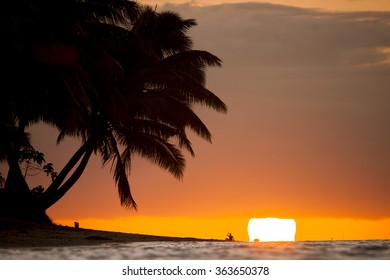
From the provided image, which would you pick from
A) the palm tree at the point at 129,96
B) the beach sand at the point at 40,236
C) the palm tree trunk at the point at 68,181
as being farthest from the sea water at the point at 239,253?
the palm tree trunk at the point at 68,181

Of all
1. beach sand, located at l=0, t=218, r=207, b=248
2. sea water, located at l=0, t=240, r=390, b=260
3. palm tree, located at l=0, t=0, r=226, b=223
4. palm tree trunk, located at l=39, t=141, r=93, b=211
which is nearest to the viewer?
Answer: sea water, located at l=0, t=240, r=390, b=260

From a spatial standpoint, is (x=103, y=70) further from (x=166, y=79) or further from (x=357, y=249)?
(x=357, y=249)

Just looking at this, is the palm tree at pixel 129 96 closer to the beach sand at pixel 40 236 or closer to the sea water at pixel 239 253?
the beach sand at pixel 40 236

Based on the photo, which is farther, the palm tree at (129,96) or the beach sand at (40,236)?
the palm tree at (129,96)

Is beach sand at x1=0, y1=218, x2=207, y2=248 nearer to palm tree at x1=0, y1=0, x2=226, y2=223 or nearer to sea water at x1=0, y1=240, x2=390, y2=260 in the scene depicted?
palm tree at x1=0, y1=0, x2=226, y2=223

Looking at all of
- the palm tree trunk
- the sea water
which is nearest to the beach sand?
the palm tree trunk

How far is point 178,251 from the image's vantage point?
29.5 ft

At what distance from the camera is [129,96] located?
2050 centimetres

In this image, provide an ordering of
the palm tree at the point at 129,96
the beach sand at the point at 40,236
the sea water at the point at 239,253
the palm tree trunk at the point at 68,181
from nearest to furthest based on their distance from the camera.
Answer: the sea water at the point at 239,253 → the beach sand at the point at 40,236 → the palm tree at the point at 129,96 → the palm tree trunk at the point at 68,181

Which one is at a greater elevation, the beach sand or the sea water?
the beach sand

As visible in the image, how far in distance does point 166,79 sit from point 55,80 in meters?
5.34

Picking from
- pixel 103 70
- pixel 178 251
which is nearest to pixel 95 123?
pixel 103 70

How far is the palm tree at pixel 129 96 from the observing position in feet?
54.3

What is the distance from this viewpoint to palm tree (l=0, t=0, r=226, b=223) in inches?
652
